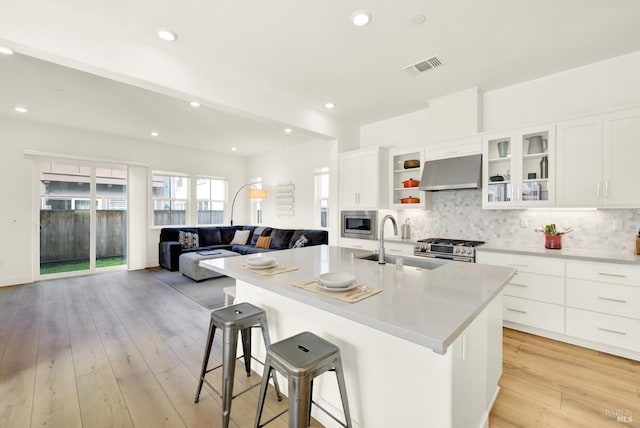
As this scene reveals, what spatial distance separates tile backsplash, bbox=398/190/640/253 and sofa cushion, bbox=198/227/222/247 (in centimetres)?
448

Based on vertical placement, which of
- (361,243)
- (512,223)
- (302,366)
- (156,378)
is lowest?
(156,378)

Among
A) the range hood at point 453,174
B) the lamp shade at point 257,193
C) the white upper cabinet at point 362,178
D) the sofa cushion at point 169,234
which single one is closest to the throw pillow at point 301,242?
the white upper cabinet at point 362,178

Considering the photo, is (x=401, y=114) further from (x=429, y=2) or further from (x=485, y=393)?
(x=485, y=393)

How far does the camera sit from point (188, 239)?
20.6 feet

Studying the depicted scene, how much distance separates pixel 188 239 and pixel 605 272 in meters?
6.64

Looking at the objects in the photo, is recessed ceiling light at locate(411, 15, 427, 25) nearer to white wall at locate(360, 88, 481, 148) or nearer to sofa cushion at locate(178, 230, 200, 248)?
white wall at locate(360, 88, 481, 148)

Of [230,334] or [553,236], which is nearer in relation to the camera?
[230,334]

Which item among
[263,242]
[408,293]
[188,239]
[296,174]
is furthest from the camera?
[296,174]

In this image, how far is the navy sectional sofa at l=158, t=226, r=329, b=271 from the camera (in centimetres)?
572

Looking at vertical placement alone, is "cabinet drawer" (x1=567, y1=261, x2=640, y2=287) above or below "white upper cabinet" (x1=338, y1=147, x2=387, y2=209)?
below

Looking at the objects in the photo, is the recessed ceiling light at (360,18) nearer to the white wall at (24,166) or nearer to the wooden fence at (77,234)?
the white wall at (24,166)

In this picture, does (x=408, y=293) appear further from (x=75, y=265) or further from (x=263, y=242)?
(x=75, y=265)

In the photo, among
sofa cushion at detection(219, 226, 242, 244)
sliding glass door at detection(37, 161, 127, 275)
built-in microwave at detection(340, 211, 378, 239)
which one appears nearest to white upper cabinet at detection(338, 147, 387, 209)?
built-in microwave at detection(340, 211, 378, 239)
